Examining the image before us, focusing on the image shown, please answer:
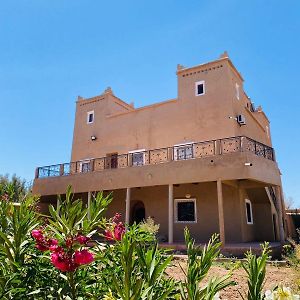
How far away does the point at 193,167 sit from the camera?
1401cm

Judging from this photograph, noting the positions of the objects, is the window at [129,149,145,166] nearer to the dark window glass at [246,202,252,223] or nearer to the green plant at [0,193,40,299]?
the dark window glass at [246,202,252,223]

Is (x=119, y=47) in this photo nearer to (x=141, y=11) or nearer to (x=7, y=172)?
(x=141, y=11)

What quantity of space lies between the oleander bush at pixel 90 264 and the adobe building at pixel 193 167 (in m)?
11.1

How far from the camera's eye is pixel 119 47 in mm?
13031

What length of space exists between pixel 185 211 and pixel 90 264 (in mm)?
14428

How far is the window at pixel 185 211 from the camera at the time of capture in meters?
16.2

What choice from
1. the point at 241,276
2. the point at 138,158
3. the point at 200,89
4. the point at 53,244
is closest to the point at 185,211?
the point at 138,158

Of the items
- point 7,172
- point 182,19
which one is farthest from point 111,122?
point 7,172

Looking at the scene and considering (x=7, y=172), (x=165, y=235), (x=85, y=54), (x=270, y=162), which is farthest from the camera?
(x=7, y=172)

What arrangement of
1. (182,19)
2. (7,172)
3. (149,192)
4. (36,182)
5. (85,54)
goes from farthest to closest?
1. (7,172)
2. (36,182)
3. (149,192)
4. (85,54)
5. (182,19)

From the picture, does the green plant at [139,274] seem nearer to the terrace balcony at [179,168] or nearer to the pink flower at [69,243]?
the pink flower at [69,243]

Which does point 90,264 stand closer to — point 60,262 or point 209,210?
point 60,262

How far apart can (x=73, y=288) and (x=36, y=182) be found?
19.5m

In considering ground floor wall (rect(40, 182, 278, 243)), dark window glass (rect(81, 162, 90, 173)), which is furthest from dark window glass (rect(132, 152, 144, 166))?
dark window glass (rect(81, 162, 90, 173))
